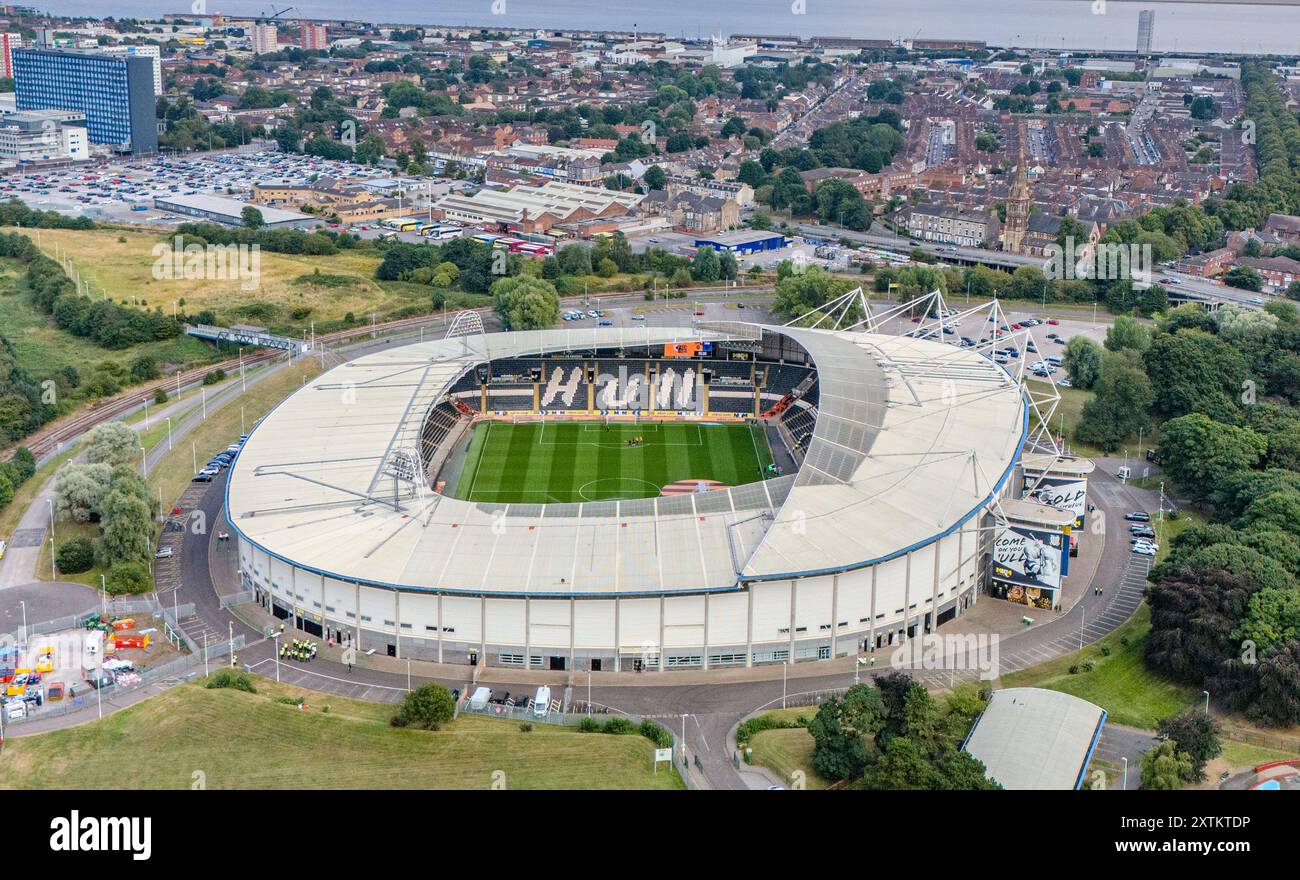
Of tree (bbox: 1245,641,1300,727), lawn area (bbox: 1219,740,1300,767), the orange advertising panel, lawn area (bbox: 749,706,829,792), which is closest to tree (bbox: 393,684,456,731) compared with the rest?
lawn area (bbox: 749,706,829,792)

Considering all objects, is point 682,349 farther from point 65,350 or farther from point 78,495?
point 65,350

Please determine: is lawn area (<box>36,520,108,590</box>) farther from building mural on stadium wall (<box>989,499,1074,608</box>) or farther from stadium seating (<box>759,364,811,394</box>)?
stadium seating (<box>759,364,811,394</box>)

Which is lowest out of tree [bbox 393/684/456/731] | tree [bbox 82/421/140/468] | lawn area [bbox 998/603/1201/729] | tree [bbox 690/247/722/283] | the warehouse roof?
lawn area [bbox 998/603/1201/729]

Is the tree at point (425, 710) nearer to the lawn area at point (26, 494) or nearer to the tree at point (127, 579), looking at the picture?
the tree at point (127, 579)

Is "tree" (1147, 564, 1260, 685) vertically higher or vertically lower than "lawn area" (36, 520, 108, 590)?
higher

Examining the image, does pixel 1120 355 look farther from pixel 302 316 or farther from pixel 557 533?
pixel 302 316

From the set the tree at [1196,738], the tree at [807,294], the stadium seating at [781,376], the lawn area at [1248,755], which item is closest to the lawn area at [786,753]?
the tree at [1196,738]
